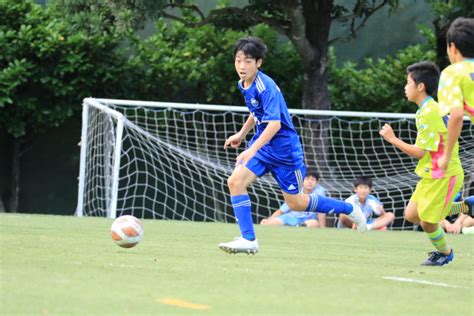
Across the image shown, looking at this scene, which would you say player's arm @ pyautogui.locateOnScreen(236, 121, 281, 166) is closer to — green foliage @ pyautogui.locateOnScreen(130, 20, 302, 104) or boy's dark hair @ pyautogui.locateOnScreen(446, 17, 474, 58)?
boy's dark hair @ pyautogui.locateOnScreen(446, 17, 474, 58)

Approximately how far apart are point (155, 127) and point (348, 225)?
3.63m

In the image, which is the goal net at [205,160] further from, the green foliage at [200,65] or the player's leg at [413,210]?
the player's leg at [413,210]

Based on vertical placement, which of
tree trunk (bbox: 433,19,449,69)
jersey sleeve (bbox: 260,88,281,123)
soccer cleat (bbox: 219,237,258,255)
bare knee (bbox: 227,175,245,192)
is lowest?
soccer cleat (bbox: 219,237,258,255)

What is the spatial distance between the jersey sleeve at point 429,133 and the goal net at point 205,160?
726cm

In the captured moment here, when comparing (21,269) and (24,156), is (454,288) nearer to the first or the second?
(21,269)

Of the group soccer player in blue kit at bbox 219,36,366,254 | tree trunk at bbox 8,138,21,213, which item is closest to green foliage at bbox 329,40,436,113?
tree trunk at bbox 8,138,21,213

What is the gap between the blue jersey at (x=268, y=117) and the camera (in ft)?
25.2

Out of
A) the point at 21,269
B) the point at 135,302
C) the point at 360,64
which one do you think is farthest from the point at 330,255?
the point at 360,64

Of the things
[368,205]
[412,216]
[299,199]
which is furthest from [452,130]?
[368,205]

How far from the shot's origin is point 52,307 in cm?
421

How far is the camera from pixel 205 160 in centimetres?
1530

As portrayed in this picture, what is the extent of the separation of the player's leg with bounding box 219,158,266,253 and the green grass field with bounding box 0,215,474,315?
128 millimetres

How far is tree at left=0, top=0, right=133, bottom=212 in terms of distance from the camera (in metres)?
15.6

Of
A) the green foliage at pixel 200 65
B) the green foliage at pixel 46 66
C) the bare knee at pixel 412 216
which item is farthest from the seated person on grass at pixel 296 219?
the bare knee at pixel 412 216
